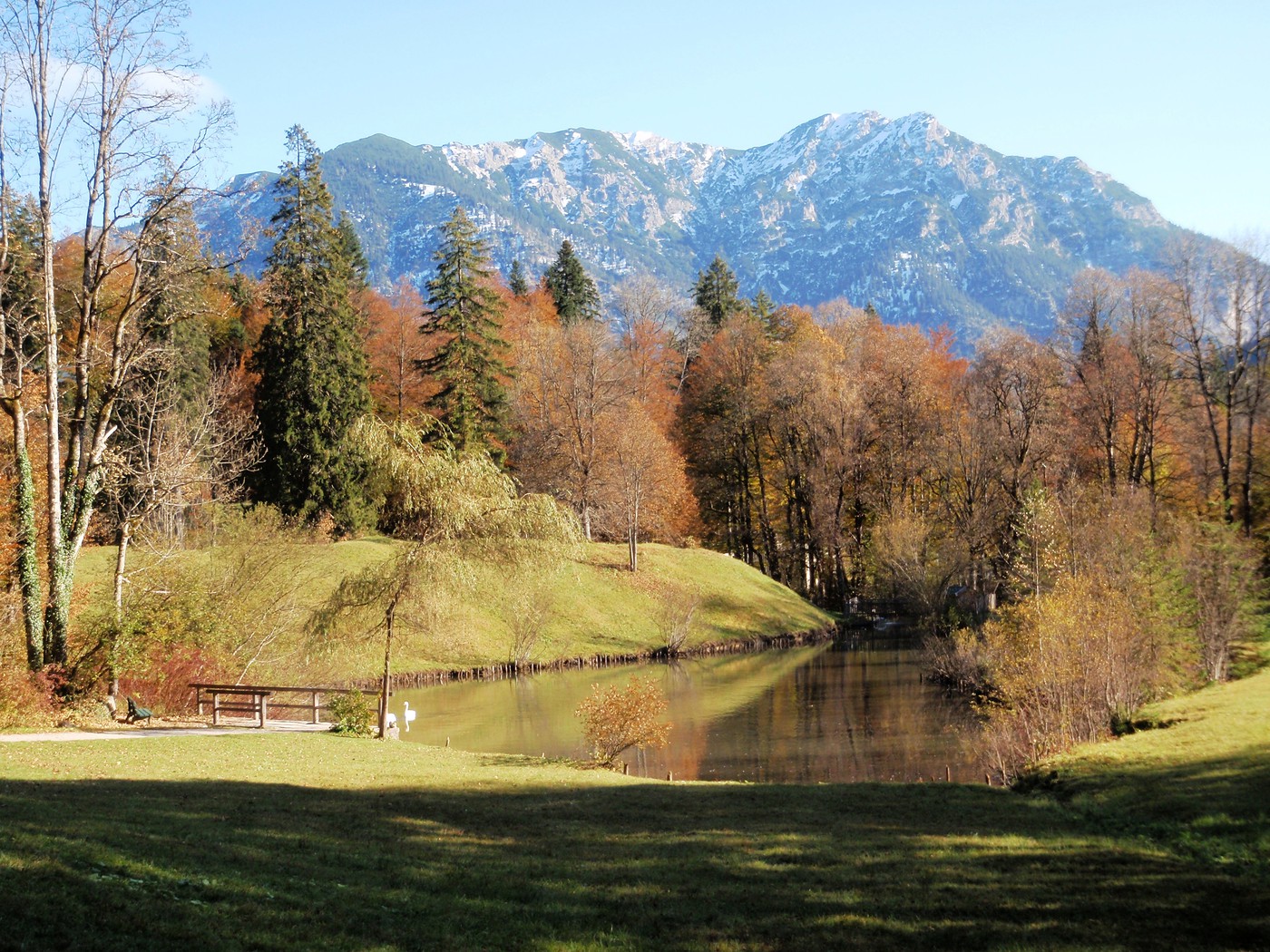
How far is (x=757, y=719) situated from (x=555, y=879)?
872 inches

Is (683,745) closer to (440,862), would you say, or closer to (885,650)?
(440,862)

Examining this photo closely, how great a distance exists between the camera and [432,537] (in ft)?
77.6

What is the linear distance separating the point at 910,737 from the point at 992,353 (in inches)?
1198

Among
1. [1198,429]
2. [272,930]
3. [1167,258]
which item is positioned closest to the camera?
[272,930]

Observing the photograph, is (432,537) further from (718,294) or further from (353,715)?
(718,294)

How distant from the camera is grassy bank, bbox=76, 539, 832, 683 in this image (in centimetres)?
2984

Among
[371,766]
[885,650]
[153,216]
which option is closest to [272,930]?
[371,766]

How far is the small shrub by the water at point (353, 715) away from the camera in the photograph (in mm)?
23531

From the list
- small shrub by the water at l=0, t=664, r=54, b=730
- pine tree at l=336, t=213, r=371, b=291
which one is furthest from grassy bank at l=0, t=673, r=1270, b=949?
pine tree at l=336, t=213, r=371, b=291

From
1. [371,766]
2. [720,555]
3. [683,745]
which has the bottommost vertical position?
[683,745]

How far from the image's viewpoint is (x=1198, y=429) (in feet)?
157

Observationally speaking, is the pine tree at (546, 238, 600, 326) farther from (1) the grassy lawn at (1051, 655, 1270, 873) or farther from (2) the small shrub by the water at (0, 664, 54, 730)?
(1) the grassy lawn at (1051, 655, 1270, 873)

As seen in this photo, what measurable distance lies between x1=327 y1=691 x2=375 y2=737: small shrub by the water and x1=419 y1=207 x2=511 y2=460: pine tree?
29.2 m

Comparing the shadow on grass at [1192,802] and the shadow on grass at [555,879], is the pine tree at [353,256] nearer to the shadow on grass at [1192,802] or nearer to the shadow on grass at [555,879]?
the shadow on grass at [555,879]
